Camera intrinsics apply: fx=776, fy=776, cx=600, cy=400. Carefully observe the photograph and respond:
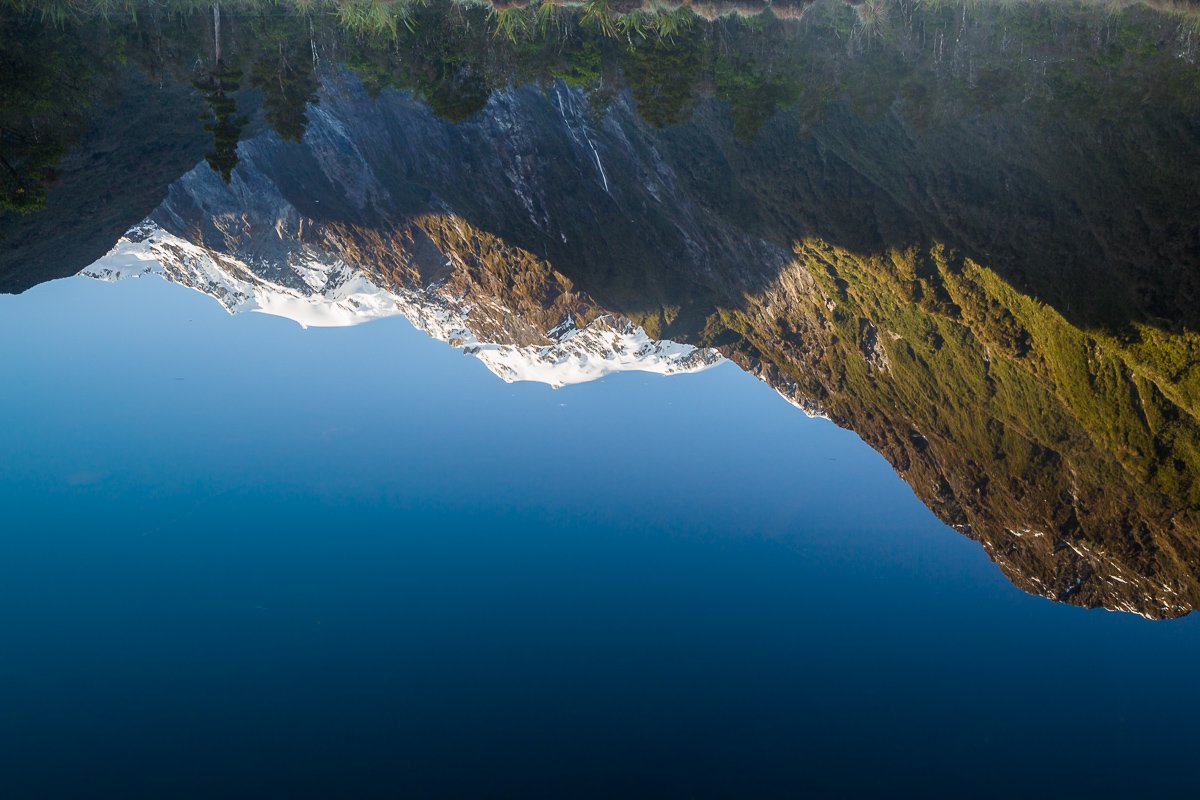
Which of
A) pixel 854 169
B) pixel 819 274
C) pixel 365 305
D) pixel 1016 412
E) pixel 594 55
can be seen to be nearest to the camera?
pixel 854 169

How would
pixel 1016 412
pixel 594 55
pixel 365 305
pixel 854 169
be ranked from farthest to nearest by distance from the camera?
pixel 365 305, pixel 1016 412, pixel 594 55, pixel 854 169

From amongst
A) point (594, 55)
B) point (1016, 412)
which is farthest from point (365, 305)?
point (1016, 412)

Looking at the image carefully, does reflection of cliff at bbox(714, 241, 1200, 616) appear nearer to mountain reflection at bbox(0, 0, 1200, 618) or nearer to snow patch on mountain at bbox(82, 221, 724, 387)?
mountain reflection at bbox(0, 0, 1200, 618)

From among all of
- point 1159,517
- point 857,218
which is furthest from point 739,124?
point 1159,517

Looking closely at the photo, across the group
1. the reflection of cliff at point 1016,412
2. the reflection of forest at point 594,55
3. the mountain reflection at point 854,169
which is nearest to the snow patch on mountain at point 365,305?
the reflection of cliff at point 1016,412

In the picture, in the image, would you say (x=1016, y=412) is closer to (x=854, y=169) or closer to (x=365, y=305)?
(x=854, y=169)

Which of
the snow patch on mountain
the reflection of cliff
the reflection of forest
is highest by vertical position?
the reflection of forest

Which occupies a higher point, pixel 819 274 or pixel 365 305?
pixel 819 274

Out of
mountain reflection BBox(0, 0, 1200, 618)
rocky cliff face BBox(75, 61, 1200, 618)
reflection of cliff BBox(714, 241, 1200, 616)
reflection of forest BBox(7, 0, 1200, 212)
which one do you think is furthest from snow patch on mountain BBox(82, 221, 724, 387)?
reflection of forest BBox(7, 0, 1200, 212)
